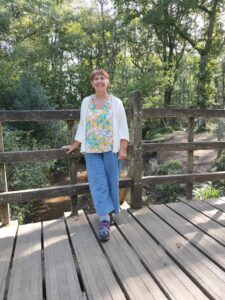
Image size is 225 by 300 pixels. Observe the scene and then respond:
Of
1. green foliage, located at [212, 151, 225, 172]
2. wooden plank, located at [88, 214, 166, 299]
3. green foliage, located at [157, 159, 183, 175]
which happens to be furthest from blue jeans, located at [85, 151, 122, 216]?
green foliage, located at [157, 159, 183, 175]

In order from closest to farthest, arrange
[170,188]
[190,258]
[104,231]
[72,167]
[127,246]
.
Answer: [190,258]
[127,246]
[104,231]
[72,167]
[170,188]

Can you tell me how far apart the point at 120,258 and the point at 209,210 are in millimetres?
1569

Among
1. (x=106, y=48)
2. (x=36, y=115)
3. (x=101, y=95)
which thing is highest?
(x=106, y=48)

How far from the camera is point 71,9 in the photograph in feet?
67.7

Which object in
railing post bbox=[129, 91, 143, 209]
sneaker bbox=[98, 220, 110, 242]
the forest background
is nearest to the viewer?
sneaker bbox=[98, 220, 110, 242]

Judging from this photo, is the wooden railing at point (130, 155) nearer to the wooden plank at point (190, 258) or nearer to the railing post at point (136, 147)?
the railing post at point (136, 147)

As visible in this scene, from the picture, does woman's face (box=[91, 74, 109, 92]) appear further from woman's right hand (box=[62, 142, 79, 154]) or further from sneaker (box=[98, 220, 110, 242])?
sneaker (box=[98, 220, 110, 242])

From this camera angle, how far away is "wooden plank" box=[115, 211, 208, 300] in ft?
6.66

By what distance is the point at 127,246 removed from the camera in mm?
2697

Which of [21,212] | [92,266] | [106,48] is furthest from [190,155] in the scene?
[106,48]

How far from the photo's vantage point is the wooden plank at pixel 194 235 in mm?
2520

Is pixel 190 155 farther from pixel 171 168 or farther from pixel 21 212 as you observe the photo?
pixel 171 168

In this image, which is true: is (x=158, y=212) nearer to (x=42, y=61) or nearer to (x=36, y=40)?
(x=42, y=61)

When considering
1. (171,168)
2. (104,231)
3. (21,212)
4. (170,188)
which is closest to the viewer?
(104,231)
